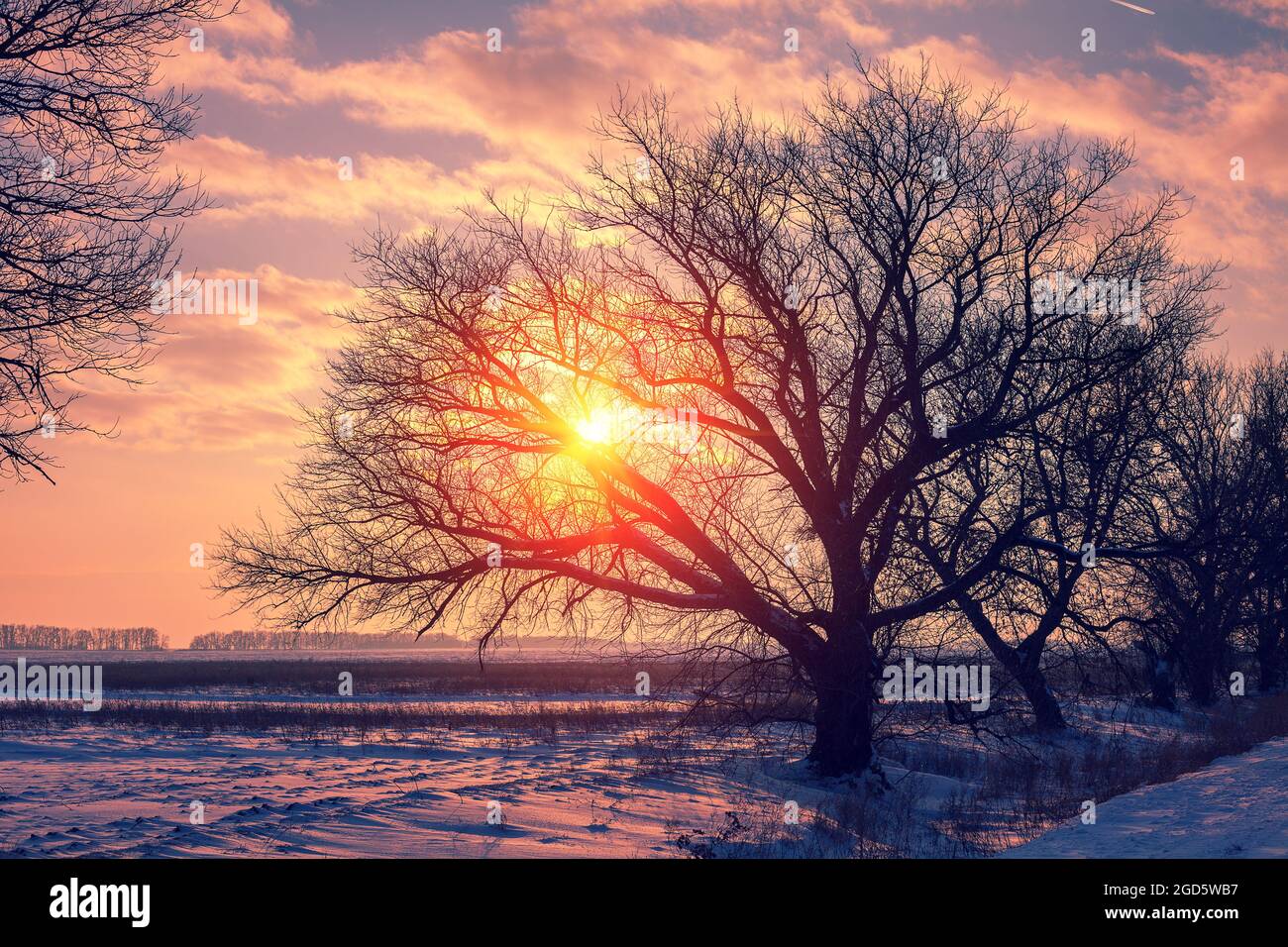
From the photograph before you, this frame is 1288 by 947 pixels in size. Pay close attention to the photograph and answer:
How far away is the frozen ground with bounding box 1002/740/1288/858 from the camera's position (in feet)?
31.1

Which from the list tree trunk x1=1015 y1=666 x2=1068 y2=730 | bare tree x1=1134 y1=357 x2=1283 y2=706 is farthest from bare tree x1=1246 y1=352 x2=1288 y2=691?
tree trunk x1=1015 y1=666 x2=1068 y2=730

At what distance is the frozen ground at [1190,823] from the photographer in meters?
9.49

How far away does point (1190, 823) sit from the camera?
36.8ft

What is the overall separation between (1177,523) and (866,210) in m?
20.9

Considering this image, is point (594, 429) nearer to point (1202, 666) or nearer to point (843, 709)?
point (843, 709)

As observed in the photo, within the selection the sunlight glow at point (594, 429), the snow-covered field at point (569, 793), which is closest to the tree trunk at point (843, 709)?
the snow-covered field at point (569, 793)

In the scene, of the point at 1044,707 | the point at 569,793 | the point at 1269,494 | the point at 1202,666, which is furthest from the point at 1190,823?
the point at 1269,494

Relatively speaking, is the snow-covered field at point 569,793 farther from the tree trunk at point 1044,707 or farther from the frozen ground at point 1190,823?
the tree trunk at point 1044,707

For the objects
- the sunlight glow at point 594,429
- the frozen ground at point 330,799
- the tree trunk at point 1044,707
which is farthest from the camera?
the tree trunk at point 1044,707

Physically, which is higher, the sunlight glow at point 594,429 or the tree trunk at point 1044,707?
the sunlight glow at point 594,429

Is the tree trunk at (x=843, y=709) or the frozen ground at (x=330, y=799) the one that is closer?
the frozen ground at (x=330, y=799)

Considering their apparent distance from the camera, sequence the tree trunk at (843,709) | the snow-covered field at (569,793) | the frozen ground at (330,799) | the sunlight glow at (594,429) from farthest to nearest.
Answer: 1. the tree trunk at (843,709)
2. the sunlight glow at (594,429)
3. the snow-covered field at (569,793)
4. the frozen ground at (330,799)
